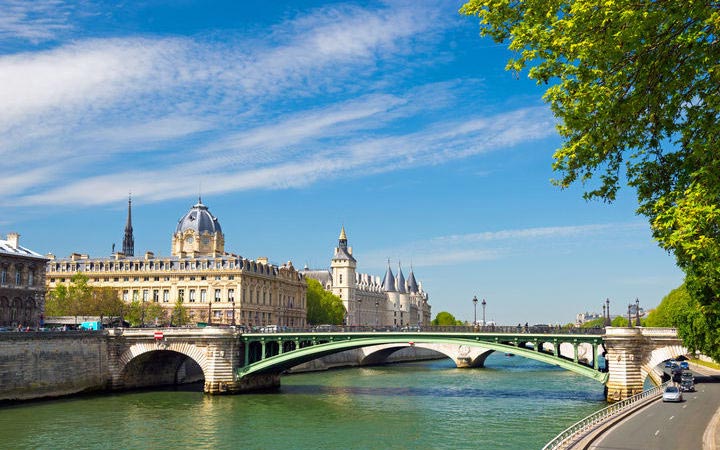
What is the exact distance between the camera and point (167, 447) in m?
39.0

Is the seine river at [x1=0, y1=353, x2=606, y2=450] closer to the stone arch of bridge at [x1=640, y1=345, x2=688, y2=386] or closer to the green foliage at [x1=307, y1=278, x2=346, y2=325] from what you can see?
the stone arch of bridge at [x1=640, y1=345, x2=688, y2=386]

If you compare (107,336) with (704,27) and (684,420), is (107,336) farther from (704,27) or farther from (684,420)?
(704,27)

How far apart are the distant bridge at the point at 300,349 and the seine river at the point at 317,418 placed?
2521 mm

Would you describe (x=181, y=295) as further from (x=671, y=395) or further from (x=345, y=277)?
(x=671, y=395)

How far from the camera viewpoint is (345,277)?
189 m

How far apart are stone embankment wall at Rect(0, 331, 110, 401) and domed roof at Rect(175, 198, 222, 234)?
6741cm

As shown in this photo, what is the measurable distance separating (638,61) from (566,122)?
2.26 meters

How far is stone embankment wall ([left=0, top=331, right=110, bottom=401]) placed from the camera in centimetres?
5425

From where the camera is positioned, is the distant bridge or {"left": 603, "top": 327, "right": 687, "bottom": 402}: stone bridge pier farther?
the distant bridge

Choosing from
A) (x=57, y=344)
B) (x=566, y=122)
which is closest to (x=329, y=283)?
(x=57, y=344)

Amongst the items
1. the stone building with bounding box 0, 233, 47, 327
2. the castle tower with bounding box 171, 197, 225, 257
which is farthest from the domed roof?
the stone building with bounding box 0, 233, 47, 327

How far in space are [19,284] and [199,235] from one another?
193 feet

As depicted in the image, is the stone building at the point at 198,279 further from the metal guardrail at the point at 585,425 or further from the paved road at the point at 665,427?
the paved road at the point at 665,427

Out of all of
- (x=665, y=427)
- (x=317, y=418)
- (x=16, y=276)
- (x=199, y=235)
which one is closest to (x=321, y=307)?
(x=199, y=235)
